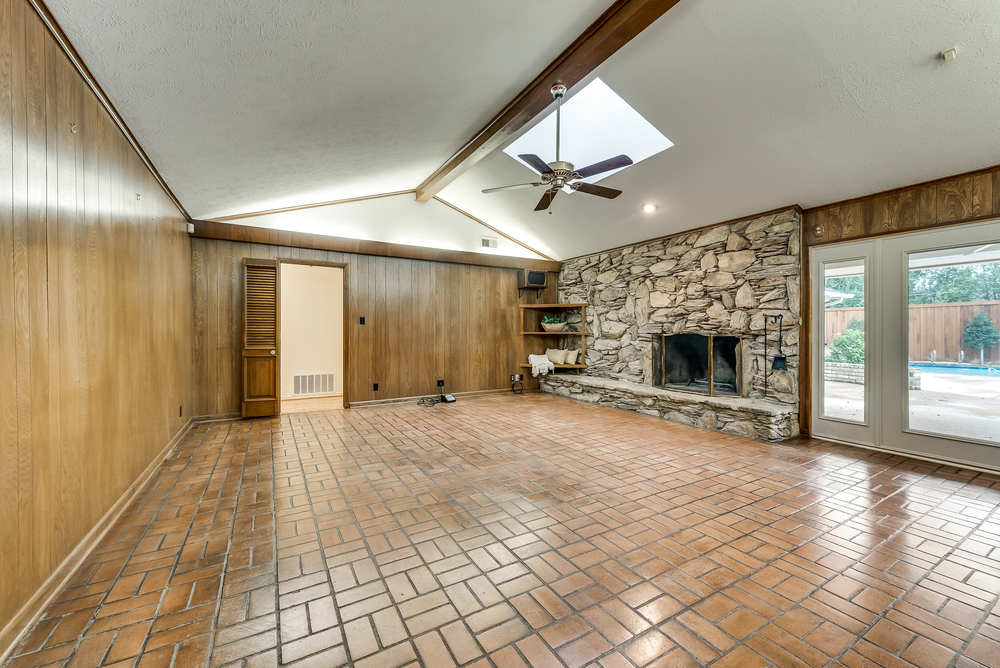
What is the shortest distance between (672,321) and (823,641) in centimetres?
445

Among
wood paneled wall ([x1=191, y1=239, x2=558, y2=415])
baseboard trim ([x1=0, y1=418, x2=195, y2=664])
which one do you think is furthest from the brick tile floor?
wood paneled wall ([x1=191, y1=239, x2=558, y2=415])

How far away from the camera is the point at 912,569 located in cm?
196

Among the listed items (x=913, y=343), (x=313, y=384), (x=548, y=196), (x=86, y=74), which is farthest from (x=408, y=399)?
(x=913, y=343)

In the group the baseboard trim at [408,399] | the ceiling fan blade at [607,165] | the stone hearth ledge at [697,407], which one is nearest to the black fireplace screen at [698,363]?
the stone hearth ledge at [697,407]

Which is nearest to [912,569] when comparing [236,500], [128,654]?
[128,654]

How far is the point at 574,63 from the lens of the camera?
9.17ft

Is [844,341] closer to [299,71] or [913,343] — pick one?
[913,343]

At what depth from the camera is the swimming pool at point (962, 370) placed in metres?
3.30

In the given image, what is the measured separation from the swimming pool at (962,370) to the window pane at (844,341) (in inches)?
16.4

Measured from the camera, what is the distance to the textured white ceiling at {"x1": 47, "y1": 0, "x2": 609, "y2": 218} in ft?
5.82

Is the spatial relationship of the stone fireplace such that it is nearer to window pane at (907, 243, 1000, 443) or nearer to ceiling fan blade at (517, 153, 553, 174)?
window pane at (907, 243, 1000, 443)

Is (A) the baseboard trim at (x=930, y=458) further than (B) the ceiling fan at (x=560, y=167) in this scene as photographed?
Yes

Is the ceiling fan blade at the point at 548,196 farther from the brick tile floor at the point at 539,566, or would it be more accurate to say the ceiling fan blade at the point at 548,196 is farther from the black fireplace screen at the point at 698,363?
the black fireplace screen at the point at 698,363

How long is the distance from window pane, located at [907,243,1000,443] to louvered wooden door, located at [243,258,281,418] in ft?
21.9
